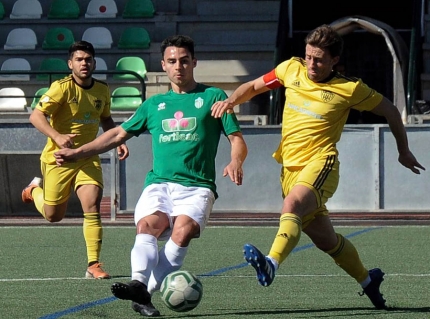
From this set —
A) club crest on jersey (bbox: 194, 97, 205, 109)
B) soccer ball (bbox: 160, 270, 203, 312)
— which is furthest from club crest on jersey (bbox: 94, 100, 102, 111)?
soccer ball (bbox: 160, 270, 203, 312)

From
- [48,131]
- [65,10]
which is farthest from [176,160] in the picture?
[65,10]

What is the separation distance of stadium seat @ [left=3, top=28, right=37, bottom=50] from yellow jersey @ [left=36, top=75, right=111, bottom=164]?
12.9 m

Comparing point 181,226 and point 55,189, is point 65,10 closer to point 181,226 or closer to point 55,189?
point 55,189

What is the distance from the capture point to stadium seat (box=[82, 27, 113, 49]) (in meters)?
22.0

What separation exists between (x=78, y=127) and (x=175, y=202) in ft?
9.64

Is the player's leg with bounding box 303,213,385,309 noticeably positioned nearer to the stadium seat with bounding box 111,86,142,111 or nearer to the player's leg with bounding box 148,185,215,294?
the player's leg with bounding box 148,185,215,294

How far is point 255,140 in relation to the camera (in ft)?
51.6

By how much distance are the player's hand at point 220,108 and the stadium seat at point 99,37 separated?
15.3 metres

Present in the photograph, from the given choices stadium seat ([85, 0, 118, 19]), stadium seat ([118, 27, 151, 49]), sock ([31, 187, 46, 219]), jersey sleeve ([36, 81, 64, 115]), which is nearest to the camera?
jersey sleeve ([36, 81, 64, 115])

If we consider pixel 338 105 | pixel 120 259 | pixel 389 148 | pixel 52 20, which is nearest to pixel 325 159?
pixel 338 105

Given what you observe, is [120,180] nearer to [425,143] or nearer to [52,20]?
[425,143]

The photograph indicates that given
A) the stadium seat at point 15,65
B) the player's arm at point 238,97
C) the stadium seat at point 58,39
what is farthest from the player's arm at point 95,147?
the stadium seat at point 58,39

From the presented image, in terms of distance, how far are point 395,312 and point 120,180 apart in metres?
9.18

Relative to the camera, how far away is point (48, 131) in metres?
8.96
